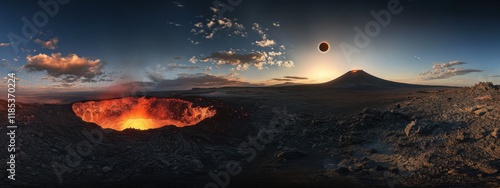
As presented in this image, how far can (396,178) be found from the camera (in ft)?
36.6

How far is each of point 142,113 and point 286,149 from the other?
13636 millimetres

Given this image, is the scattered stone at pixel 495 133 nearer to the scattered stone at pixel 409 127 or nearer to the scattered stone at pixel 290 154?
the scattered stone at pixel 409 127

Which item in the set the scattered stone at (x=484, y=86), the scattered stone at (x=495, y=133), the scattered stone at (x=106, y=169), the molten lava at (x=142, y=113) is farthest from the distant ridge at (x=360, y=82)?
the scattered stone at (x=106, y=169)

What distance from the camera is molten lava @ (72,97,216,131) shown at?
22406mm

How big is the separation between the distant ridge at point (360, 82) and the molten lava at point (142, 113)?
3787 centimetres

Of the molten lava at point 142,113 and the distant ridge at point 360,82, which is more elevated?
the distant ridge at point 360,82

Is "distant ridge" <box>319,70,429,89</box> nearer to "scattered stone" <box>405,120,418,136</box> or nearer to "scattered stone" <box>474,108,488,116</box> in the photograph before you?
"scattered stone" <box>474,108,488,116</box>

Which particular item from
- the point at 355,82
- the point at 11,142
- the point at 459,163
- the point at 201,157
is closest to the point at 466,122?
the point at 459,163

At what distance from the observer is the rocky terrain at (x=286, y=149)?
11422 mm

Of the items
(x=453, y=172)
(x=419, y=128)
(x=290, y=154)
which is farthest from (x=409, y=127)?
(x=290, y=154)

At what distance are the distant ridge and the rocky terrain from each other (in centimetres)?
3749

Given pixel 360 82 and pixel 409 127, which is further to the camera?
pixel 360 82

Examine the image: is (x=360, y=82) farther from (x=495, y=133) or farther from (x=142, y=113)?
(x=495, y=133)

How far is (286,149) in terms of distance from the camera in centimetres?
1471
